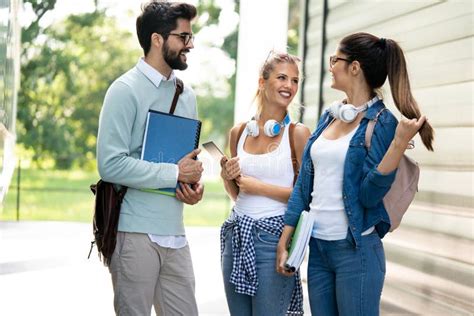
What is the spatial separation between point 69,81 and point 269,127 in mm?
21649

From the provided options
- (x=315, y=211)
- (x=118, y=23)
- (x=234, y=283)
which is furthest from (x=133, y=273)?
(x=118, y=23)

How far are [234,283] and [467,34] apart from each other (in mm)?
1707

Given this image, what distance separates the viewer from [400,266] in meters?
4.89

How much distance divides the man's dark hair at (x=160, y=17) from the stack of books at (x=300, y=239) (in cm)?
84

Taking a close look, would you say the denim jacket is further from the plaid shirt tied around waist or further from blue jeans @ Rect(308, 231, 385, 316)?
the plaid shirt tied around waist

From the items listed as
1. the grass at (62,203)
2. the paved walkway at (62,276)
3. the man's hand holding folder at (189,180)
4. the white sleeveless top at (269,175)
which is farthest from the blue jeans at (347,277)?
the grass at (62,203)

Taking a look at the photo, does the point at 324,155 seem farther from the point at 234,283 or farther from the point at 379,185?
the point at 234,283

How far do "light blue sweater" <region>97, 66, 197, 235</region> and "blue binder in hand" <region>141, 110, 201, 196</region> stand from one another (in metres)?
0.03

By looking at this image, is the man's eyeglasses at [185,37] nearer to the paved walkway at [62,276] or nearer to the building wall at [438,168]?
the building wall at [438,168]

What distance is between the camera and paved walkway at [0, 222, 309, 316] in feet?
19.7

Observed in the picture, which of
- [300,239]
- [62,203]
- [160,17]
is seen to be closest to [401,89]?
[300,239]

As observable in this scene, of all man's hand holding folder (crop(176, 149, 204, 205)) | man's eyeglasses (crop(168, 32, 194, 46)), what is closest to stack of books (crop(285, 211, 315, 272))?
man's hand holding folder (crop(176, 149, 204, 205))

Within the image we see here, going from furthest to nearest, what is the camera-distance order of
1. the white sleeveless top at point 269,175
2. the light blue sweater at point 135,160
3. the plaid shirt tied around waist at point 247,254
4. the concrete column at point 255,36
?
the concrete column at point 255,36, the white sleeveless top at point 269,175, the plaid shirt tied around waist at point 247,254, the light blue sweater at point 135,160

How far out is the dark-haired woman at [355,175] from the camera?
290 centimetres
